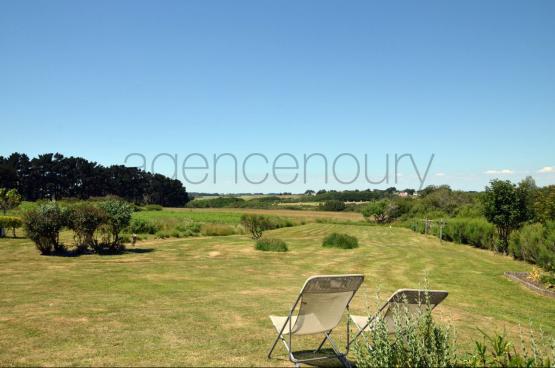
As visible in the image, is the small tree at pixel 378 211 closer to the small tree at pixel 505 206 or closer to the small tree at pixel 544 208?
the small tree at pixel 544 208

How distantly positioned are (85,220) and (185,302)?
1133 centimetres

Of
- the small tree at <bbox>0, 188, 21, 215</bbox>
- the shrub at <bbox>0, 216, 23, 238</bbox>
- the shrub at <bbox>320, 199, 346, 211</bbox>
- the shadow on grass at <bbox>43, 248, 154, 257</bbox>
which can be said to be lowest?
the shrub at <bbox>320, 199, 346, 211</bbox>

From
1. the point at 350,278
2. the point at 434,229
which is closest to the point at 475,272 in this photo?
the point at 350,278

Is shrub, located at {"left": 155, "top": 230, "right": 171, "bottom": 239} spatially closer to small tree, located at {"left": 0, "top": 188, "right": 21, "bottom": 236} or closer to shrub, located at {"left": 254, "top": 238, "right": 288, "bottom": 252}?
shrub, located at {"left": 254, "top": 238, "right": 288, "bottom": 252}

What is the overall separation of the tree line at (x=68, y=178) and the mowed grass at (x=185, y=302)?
250 ft

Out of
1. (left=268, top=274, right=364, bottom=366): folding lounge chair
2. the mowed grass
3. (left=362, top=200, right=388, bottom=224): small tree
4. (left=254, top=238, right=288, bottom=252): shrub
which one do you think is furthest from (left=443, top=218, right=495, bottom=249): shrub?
(left=362, top=200, right=388, bottom=224): small tree

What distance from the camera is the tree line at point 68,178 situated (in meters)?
86.2

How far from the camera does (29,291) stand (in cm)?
1019

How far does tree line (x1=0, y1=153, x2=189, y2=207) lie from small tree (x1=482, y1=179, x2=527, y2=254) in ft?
255

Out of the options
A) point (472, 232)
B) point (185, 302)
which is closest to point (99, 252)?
point (185, 302)

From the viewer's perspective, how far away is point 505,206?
25.5 meters

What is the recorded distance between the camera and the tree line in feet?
283

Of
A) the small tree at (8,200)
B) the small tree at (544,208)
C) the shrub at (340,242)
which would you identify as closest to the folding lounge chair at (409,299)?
the shrub at (340,242)

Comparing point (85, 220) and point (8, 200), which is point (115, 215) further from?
point (8, 200)
